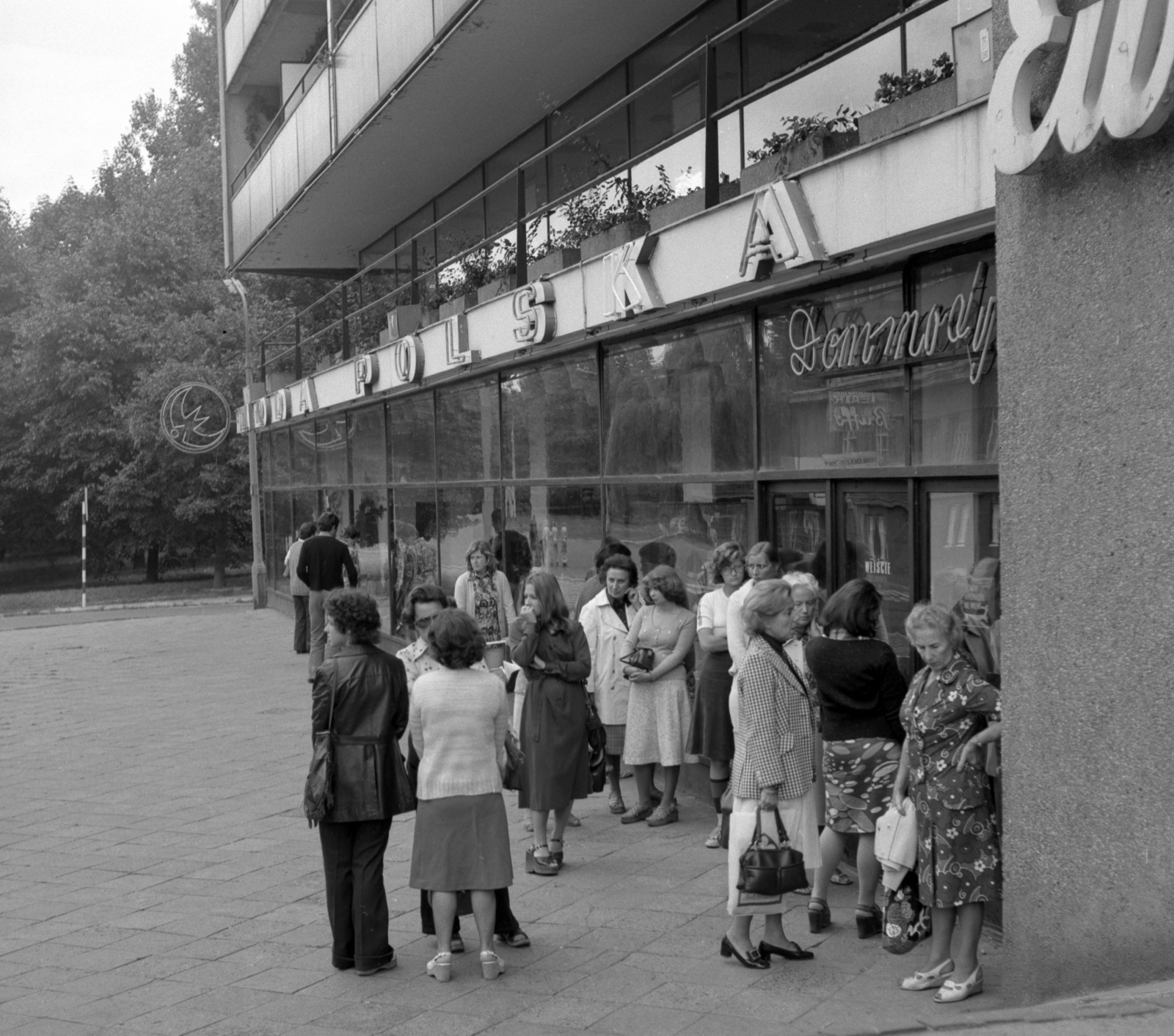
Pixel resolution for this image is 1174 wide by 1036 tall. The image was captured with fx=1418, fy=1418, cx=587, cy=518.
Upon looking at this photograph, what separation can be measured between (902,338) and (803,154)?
1.30 metres

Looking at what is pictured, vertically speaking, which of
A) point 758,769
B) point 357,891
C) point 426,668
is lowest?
point 357,891

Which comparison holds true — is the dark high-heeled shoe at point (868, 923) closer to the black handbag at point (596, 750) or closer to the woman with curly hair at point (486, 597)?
the black handbag at point (596, 750)

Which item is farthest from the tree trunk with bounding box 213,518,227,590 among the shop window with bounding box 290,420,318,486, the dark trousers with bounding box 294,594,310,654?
the dark trousers with bounding box 294,594,310,654

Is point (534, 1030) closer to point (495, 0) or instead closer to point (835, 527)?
point (835, 527)

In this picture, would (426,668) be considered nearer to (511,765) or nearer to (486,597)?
(511,765)

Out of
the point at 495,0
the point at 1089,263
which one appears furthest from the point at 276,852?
the point at 495,0

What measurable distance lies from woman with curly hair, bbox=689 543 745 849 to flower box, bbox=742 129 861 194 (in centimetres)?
220

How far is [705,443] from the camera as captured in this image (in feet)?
33.7

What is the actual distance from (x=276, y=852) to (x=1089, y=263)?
5799 millimetres

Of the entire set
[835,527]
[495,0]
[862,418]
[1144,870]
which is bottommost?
[1144,870]

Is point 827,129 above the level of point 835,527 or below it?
above

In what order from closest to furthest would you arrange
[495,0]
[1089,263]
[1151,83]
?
[1151,83] < [1089,263] < [495,0]

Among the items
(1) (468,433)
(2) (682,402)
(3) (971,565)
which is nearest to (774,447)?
(2) (682,402)

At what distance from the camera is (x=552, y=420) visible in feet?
43.4
